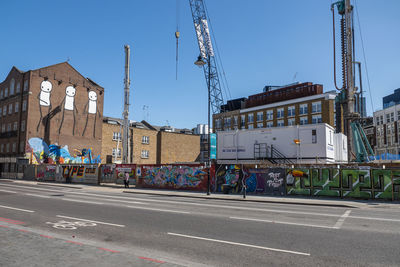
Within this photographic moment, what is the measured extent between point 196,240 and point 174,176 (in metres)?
21.4

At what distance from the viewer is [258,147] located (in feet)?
100

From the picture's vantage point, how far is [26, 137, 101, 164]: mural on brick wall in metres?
48.8

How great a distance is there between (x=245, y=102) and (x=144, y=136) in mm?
30763

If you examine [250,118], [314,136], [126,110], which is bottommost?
[314,136]

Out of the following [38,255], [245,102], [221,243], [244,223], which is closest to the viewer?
[38,255]

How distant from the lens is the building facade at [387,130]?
256ft

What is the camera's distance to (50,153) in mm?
50125

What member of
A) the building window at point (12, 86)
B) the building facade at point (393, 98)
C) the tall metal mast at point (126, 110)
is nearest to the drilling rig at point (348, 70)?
the tall metal mast at point (126, 110)

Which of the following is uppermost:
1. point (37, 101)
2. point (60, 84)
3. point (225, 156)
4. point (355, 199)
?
point (60, 84)

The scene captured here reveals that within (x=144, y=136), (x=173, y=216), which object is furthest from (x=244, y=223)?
(x=144, y=136)

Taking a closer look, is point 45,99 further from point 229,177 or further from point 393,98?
point 393,98

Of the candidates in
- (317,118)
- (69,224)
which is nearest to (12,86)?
(69,224)

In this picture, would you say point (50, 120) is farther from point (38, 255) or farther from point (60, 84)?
point (38, 255)

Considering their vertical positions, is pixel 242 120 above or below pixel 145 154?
above
